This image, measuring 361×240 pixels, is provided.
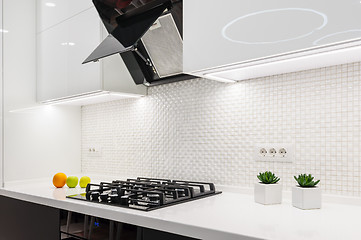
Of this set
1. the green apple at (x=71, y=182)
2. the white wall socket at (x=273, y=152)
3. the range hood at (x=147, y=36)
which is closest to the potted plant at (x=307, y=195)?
the white wall socket at (x=273, y=152)

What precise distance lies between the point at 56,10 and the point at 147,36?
80 cm

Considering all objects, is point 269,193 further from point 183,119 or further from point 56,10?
point 56,10

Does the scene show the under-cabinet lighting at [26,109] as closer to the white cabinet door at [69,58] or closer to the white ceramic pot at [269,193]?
the white cabinet door at [69,58]

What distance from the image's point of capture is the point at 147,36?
6.30ft

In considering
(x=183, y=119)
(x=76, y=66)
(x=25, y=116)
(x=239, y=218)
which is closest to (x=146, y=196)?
(x=239, y=218)

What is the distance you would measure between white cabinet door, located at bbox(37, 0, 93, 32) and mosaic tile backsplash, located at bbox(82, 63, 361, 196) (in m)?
0.68

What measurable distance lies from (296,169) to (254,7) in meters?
A: 0.76

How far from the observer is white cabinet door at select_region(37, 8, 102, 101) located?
2018 mm

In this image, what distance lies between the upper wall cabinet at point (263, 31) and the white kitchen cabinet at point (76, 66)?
0.72m

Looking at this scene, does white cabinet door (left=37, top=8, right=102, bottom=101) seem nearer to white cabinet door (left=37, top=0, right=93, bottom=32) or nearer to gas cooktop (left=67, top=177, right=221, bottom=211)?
white cabinet door (left=37, top=0, right=93, bottom=32)

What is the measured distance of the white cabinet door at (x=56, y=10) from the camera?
2115 millimetres

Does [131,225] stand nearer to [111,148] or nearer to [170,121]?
[170,121]

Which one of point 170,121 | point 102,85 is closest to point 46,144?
point 102,85

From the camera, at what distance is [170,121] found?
2.05 m
